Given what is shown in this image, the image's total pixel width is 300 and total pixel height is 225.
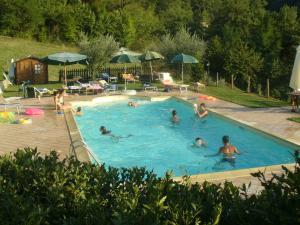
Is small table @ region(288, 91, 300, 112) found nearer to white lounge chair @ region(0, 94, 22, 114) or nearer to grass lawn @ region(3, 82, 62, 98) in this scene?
white lounge chair @ region(0, 94, 22, 114)

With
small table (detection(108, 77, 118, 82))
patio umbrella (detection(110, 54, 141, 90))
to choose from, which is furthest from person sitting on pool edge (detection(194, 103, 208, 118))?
small table (detection(108, 77, 118, 82))

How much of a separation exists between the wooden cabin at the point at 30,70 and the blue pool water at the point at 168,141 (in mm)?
6957

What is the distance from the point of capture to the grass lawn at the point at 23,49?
1437 inches

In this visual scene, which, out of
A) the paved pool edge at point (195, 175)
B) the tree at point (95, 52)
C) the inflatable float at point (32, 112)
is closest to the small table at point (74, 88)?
the paved pool edge at point (195, 175)

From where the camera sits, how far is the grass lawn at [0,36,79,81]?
120 ft

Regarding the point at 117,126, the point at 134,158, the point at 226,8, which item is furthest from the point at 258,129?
the point at 226,8

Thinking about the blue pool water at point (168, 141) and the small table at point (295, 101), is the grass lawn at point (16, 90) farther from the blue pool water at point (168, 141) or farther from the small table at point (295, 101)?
the small table at point (295, 101)

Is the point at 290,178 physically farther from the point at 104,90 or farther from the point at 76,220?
the point at 104,90

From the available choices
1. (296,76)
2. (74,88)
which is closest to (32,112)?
(74,88)

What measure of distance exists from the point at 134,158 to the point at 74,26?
34283 millimetres

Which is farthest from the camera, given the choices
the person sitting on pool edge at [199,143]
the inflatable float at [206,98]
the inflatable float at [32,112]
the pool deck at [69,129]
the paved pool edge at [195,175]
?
the inflatable float at [206,98]

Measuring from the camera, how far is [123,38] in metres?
44.9

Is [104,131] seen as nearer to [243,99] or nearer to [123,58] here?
[243,99]

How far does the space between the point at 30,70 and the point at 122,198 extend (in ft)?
71.8
